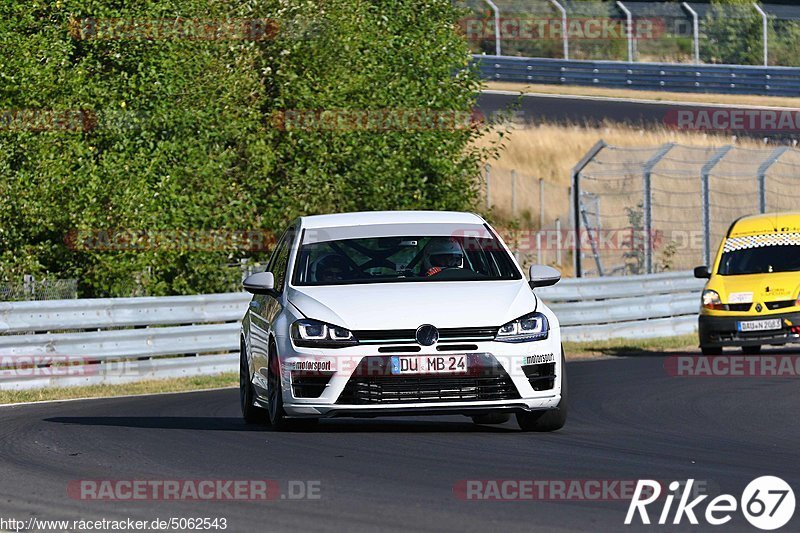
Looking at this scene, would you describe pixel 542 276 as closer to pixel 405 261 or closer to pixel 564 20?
pixel 405 261

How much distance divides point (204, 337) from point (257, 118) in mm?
4959

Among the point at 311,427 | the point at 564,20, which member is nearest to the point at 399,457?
the point at 311,427

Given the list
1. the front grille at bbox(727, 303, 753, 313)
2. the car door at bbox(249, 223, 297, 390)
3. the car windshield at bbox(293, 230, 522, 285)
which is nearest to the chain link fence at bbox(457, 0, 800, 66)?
the front grille at bbox(727, 303, 753, 313)

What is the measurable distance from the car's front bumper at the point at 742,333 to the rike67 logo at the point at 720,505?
11959mm

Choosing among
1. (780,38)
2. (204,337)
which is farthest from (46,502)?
(780,38)

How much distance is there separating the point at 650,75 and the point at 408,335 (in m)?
41.6

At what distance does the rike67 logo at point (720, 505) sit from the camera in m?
7.07

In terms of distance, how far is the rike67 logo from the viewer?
23.2 ft

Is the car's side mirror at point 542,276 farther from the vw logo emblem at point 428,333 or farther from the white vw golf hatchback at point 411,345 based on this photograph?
the vw logo emblem at point 428,333

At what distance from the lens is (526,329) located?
34.4 ft

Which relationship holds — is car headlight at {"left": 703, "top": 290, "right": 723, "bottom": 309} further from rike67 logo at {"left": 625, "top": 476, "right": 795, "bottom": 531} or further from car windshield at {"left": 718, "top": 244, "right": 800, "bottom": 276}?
rike67 logo at {"left": 625, "top": 476, "right": 795, "bottom": 531}

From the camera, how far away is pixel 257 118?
23.7m

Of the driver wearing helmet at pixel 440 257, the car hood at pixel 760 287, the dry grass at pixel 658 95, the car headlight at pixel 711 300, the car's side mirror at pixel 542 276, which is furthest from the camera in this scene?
the dry grass at pixel 658 95

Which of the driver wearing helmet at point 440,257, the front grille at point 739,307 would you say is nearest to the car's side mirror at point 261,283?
the driver wearing helmet at point 440,257
